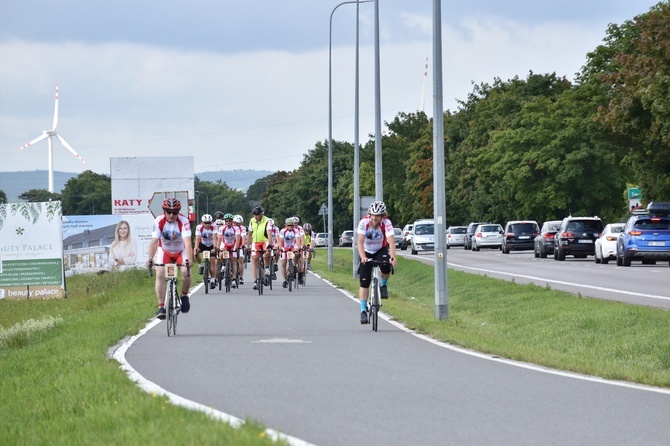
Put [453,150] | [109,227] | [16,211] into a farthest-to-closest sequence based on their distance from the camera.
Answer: [453,150], [109,227], [16,211]

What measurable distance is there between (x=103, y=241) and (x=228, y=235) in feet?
78.2

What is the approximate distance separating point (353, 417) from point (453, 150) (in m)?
105

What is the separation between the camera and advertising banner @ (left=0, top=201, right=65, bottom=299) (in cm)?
3816

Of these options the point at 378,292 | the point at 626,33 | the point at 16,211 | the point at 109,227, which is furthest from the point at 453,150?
the point at 378,292

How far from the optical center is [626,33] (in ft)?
202

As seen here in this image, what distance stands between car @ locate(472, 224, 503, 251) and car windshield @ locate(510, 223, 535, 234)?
7636mm

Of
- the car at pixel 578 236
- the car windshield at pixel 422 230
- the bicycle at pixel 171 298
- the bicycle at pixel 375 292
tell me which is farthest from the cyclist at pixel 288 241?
the car windshield at pixel 422 230

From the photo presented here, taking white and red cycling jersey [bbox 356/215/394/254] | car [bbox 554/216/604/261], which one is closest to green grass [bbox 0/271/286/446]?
white and red cycling jersey [bbox 356/215/394/254]

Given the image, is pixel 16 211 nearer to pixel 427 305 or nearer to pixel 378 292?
pixel 427 305

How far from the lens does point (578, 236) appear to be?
2108 inches

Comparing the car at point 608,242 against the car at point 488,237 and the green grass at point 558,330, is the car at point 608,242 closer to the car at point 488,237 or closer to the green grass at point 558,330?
the green grass at point 558,330

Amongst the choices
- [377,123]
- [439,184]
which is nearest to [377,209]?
[439,184]

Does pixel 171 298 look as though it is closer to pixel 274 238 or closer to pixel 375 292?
pixel 375 292

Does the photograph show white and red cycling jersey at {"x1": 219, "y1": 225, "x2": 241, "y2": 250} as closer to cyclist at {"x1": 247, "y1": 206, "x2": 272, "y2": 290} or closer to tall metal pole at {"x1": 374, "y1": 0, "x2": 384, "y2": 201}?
cyclist at {"x1": 247, "y1": 206, "x2": 272, "y2": 290}
